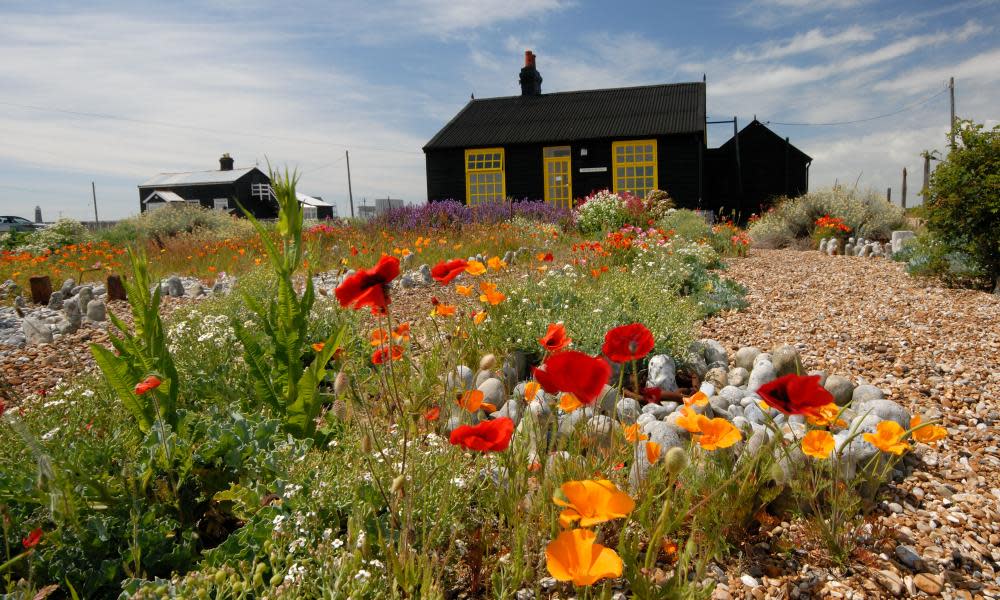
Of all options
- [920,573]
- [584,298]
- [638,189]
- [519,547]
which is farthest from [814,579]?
[638,189]

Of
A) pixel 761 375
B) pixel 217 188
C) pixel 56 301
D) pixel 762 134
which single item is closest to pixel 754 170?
pixel 762 134

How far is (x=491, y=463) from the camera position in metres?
1.87

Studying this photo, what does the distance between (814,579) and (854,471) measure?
0.59 meters

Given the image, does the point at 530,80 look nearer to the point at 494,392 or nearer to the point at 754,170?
the point at 754,170

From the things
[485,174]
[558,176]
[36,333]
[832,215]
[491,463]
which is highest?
[485,174]

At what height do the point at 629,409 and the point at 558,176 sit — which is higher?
the point at 558,176

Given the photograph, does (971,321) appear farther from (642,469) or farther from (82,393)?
(82,393)

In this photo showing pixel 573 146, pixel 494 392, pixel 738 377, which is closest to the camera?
pixel 494 392

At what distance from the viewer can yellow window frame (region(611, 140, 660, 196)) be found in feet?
57.9

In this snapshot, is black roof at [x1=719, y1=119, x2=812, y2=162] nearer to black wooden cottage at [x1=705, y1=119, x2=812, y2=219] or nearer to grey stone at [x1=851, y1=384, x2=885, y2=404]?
black wooden cottage at [x1=705, y1=119, x2=812, y2=219]

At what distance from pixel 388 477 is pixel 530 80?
20885mm

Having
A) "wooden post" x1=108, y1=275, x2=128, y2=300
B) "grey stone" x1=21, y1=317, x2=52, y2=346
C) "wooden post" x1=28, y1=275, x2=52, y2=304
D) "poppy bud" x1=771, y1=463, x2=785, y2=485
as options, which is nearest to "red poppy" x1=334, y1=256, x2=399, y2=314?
"poppy bud" x1=771, y1=463, x2=785, y2=485

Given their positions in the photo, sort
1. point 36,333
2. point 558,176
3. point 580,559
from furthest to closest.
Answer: point 558,176 → point 36,333 → point 580,559

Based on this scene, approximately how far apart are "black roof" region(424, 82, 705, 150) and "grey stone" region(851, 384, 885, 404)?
15.5m
